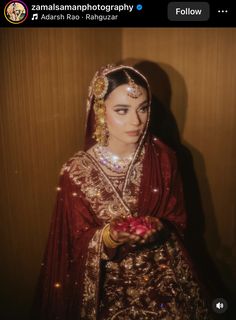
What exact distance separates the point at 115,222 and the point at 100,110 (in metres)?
0.34

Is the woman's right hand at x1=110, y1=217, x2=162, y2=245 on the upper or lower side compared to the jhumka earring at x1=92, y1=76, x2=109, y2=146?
lower

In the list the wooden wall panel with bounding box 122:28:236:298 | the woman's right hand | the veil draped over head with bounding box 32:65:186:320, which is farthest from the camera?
the wooden wall panel with bounding box 122:28:236:298

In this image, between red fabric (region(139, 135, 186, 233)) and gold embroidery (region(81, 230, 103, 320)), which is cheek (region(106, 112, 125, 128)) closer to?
red fabric (region(139, 135, 186, 233))

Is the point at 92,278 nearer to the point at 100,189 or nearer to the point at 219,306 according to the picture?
the point at 100,189

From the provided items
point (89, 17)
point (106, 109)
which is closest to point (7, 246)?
point (106, 109)

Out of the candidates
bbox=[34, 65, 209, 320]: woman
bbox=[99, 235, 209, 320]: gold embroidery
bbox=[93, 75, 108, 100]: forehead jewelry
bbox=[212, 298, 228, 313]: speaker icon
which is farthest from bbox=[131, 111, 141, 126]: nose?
bbox=[212, 298, 228, 313]: speaker icon

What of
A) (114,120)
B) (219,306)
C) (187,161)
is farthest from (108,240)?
(187,161)

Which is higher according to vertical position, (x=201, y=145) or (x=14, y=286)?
(x=201, y=145)

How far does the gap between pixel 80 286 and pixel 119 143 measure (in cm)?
45

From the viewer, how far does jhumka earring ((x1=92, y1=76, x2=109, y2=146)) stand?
41.2 inches

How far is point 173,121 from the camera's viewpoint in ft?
4.99

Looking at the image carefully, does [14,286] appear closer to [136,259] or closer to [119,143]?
[136,259]

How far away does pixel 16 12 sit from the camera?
1.02 meters

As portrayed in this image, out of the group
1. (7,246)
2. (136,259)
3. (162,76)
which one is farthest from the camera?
(162,76)
